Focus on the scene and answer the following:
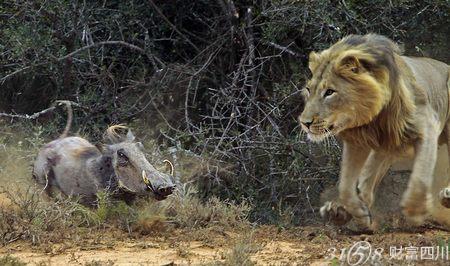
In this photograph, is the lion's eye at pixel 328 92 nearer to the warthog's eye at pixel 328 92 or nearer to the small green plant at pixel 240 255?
the warthog's eye at pixel 328 92

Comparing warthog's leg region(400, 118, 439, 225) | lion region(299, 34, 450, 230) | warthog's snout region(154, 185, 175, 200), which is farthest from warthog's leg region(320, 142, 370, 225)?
warthog's snout region(154, 185, 175, 200)

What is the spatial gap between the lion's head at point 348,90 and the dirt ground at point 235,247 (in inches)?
33.2

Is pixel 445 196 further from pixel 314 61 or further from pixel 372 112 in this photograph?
pixel 314 61

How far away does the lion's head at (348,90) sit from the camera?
672 cm

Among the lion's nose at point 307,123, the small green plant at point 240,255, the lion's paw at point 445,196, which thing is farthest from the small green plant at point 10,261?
the lion's paw at point 445,196

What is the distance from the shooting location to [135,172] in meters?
7.48

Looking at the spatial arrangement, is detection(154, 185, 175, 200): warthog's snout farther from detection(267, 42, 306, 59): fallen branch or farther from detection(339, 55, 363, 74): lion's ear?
detection(267, 42, 306, 59): fallen branch

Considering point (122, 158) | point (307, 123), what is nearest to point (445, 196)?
point (307, 123)

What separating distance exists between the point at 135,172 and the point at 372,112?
6.26ft

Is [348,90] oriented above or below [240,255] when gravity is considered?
above

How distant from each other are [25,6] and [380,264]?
5646mm

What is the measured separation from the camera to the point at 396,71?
23.0 feet

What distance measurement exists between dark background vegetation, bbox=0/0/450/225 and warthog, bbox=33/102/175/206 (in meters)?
1.61

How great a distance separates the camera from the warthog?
7.40 m
